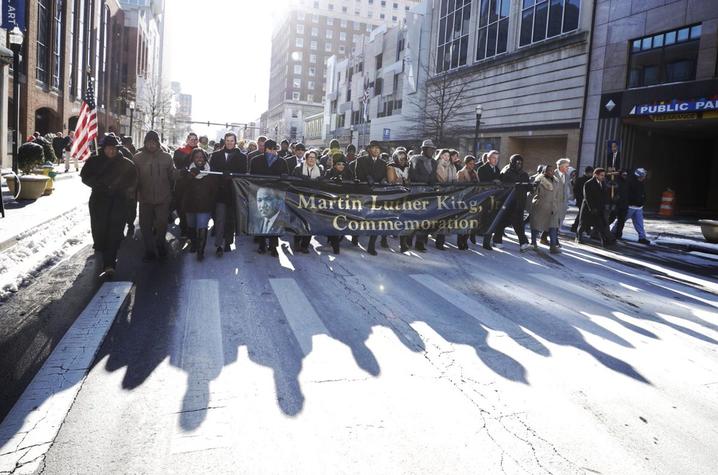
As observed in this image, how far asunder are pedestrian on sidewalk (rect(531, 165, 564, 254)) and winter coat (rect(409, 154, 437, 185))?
247 cm

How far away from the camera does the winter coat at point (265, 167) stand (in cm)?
1012

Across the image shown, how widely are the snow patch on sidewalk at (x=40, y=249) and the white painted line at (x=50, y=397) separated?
169 cm

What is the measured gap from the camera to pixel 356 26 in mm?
126500

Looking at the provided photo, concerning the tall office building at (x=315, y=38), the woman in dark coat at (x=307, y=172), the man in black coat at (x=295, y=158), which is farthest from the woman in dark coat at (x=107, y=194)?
the tall office building at (x=315, y=38)

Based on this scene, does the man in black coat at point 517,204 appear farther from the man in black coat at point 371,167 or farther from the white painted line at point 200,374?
the white painted line at point 200,374

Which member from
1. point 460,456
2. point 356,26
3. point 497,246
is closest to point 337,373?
point 460,456

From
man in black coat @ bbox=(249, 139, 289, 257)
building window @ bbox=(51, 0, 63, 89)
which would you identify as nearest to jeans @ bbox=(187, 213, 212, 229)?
man in black coat @ bbox=(249, 139, 289, 257)

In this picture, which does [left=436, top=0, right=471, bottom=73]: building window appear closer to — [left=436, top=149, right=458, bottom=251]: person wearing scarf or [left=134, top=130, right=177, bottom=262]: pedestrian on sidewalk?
[left=436, top=149, right=458, bottom=251]: person wearing scarf

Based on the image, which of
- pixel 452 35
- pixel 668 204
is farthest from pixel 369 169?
pixel 452 35

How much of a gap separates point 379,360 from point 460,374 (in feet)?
2.35

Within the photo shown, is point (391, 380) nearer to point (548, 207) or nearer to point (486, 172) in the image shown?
point (486, 172)

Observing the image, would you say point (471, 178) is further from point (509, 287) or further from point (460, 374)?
point (460, 374)

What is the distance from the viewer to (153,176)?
8625mm

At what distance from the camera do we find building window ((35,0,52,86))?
30.9 m
